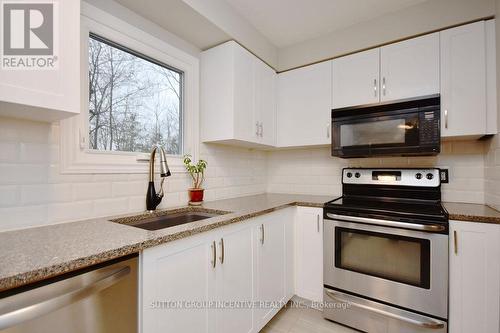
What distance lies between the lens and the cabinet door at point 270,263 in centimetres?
162

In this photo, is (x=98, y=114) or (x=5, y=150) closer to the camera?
(x=5, y=150)

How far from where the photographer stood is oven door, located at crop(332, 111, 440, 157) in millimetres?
1693

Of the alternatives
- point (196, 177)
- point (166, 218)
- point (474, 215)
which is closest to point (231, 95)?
point (196, 177)

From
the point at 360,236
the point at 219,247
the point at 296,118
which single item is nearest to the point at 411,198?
the point at 360,236

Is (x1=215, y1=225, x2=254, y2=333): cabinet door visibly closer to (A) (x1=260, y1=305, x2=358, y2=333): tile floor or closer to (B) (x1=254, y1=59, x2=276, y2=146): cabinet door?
(A) (x1=260, y1=305, x2=358, y2=333): tile floor

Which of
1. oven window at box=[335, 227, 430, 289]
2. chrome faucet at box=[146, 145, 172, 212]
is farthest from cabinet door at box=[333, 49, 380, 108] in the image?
chrome faucet at box=[146, 145, 172, 212]

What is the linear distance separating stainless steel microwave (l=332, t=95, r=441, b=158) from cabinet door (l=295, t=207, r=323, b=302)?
59 centimetres

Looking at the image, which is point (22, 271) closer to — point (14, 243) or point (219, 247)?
point (14, 243)

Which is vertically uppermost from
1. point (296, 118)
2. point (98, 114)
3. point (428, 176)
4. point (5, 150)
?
point (296, 118)

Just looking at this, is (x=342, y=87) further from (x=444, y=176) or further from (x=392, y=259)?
(x=392, y=259)

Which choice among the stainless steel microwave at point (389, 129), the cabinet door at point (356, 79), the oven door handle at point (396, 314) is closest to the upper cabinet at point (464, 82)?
the stainless steel microwave at point (389, 129)

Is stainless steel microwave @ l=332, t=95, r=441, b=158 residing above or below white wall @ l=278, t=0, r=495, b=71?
below

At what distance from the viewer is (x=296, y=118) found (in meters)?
2.36

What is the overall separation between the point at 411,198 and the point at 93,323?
2179mm
